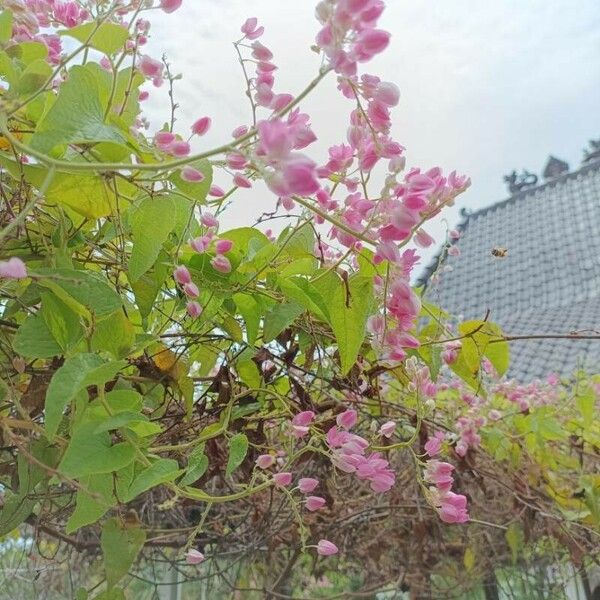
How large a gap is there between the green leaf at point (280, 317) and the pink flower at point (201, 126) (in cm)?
9

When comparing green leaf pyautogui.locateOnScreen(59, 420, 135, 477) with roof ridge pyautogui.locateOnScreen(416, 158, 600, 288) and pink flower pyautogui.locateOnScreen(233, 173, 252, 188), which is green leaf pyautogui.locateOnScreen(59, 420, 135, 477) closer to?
pink flower pyautogui.locateOnScreen(233, 173, 252, 188)

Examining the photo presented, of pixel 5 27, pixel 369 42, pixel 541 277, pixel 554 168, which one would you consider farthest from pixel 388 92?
pixel 554 168

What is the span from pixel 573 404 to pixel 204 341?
28.9 inches

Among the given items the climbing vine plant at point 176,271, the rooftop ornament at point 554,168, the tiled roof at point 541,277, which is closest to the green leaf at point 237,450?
the climbing vine plant at point 176,271

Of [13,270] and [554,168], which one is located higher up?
[554,168]

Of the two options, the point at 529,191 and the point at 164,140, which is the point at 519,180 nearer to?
the point at 529,191

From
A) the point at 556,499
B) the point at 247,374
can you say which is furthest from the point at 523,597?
the point at 247,374

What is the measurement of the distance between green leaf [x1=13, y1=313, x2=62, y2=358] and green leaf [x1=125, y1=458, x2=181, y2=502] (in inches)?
2.3

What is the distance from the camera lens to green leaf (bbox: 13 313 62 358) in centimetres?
27

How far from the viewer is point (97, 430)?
251 mm

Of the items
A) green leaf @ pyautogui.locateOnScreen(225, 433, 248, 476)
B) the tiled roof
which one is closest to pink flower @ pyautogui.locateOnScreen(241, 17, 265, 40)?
green leaf @ pyautogui.locateOnScreen(225, 433, 248, 476)

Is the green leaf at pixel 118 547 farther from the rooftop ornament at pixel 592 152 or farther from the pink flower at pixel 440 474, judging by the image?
the rooftop ornament at pixel 592 152

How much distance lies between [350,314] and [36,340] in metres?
0.13

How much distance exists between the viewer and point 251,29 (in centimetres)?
35
